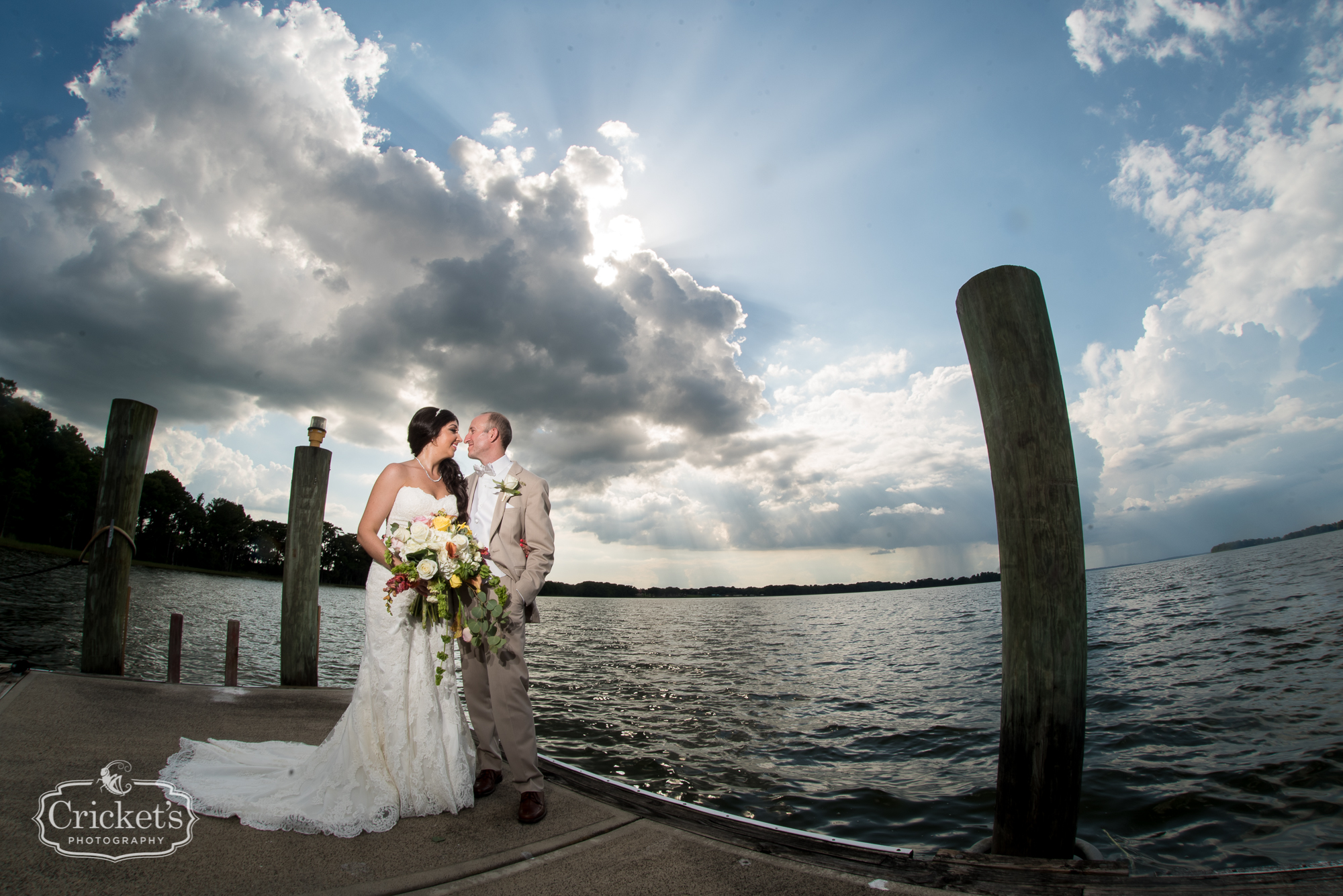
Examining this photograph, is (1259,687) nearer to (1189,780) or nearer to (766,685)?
(1189,780)

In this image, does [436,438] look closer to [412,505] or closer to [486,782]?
[412,505]

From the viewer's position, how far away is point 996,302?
3.20 meters

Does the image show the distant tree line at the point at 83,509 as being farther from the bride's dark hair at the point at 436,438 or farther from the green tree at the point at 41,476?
the bride's dark hair at the point at 436,438

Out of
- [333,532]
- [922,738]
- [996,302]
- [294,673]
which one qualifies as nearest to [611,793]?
[996,302]

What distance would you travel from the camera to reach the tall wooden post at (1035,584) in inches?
115

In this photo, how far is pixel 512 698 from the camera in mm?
3561

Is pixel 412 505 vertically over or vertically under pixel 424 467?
under

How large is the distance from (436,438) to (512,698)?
1.81 metres

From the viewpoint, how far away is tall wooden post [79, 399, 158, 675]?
6.82 meters

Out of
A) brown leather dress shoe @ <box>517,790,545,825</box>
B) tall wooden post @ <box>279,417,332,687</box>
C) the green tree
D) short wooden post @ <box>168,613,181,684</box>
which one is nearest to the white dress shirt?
brown leather dress shoe @ <box>517,790,545,825</box>

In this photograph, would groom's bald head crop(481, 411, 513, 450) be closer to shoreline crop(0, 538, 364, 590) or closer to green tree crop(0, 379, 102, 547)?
shoreline crop(0, 538, 364, 590)

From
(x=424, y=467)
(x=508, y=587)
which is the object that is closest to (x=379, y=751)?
(x=508, y=587)

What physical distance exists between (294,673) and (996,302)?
28.0 ft
